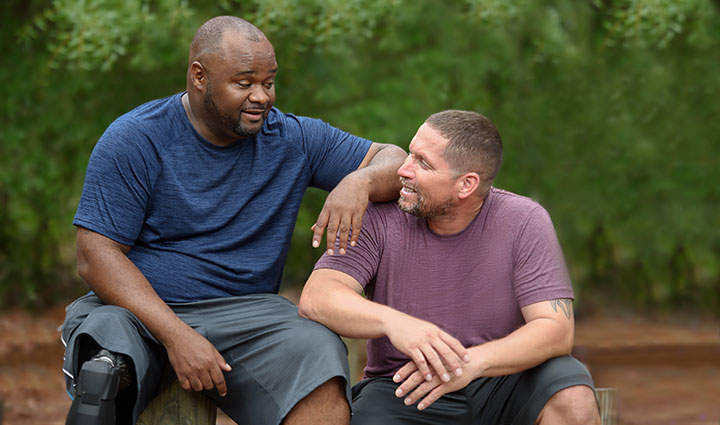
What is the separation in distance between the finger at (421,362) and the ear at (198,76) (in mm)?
1130

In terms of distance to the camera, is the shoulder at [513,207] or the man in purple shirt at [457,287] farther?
the shoulder at [513,207]

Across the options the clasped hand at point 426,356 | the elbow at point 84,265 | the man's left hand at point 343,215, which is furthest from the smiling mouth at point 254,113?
the clasped hand at point 426,356

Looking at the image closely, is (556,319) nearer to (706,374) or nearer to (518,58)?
(518,58)

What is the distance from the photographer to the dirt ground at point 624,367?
6.15m

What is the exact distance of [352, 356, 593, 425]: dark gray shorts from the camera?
2727 millimetres

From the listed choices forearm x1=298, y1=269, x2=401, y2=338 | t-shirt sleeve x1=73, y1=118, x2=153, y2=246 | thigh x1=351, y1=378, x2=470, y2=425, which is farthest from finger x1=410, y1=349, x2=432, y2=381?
t-shirt sleeve x1=73, y1=118, x2=153, y2=246

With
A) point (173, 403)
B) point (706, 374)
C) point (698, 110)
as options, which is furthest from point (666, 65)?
point (173, 403)

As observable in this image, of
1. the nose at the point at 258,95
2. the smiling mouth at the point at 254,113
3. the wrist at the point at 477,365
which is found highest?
the nose at the point at 258,95

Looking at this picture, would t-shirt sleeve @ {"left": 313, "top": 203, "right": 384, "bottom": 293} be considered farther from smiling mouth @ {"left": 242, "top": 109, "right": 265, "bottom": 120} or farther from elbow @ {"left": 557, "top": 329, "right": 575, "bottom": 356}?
elbow @ {"left": 557, "top": 329, "right": 575, "bottom": 356}

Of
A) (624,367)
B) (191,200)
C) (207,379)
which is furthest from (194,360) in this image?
(624,367)

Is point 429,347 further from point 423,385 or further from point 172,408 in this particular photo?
point 172,408

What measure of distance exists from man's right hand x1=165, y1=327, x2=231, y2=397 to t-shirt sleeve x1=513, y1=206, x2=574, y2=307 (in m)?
1.01

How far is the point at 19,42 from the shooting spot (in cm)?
549

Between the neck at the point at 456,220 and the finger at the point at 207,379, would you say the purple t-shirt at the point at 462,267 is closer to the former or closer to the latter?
the neck at the point at 456,220
